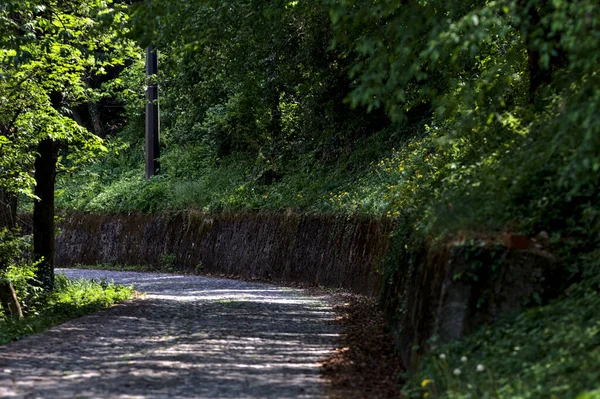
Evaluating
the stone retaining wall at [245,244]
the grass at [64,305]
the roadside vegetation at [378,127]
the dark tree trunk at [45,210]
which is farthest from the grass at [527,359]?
the dark tree trunk at [45,210]

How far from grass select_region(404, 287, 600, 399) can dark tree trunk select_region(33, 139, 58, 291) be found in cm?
1282

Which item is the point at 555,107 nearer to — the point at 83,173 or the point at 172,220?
the point at 172,220

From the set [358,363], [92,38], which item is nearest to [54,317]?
[92,38]

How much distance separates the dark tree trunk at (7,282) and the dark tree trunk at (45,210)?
24.7 inches

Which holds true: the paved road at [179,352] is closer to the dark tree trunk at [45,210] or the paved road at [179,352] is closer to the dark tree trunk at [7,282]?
the dark tree trunk at [7,282]

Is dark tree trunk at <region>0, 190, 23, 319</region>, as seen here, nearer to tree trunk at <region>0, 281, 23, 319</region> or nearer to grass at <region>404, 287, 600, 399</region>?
tree trunk at <region>0, 281, 23, 319</region>

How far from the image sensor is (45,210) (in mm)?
21016

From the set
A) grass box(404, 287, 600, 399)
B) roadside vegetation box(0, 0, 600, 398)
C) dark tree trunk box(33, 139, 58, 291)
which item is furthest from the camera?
dark tree trunk box(33, 139, 58, 291)

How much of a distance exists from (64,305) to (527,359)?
1161 cm

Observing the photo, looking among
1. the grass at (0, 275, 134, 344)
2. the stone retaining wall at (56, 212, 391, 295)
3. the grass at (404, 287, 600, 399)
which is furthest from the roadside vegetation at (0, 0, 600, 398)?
the grass at (0, 275, 134, 344)

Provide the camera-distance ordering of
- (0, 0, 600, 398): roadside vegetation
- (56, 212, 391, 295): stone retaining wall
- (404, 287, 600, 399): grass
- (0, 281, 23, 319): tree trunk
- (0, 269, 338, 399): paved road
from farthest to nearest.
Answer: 1. (56, 212, 391, 295): stone retaining wall
2. (0, 281, 23, 319): tree trunk
3. (0, 269, 338, 399): paved road
4. (0, 0, 600, 398): roadside vegetation
5. (404, 287, 600, 399): grass

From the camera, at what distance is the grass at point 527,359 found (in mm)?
7438

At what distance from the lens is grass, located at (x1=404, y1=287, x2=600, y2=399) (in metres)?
7.44

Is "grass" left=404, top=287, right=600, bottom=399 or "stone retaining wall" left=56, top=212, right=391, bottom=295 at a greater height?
"stone retaining wall" left=56, top=212, right=391, bottom=295
